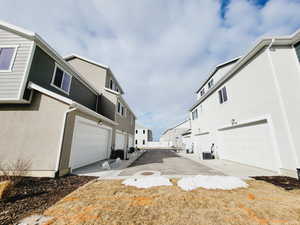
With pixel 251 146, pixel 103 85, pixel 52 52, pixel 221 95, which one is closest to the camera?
pixel 52 52

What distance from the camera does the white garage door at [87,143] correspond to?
6.09m

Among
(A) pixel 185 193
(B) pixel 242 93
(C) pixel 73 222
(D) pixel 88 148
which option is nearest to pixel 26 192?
(C) pixel 73 222

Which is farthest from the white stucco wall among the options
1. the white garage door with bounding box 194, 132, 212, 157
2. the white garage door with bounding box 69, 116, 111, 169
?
the white garage door with bounding box 69, 116, 111, 169

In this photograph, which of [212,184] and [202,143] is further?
[202,143]

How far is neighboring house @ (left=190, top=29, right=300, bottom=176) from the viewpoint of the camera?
205 inches

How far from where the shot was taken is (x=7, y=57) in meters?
5.77

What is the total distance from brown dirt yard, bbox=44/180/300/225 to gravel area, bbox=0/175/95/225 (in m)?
0.38

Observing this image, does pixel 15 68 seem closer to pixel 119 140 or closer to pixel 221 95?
pixel 119 140

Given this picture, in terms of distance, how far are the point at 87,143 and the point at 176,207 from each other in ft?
20.3

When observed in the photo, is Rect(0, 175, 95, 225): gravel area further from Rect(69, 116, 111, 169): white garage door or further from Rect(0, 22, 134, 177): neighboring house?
Rect(69, 116, 111, 169): white garage door

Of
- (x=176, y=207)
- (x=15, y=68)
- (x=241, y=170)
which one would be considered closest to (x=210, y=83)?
(x=241, y=170)

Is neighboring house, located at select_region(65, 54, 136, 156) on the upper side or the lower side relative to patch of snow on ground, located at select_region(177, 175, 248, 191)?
upper

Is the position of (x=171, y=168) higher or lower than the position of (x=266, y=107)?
lower

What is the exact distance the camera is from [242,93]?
7.47 meters
